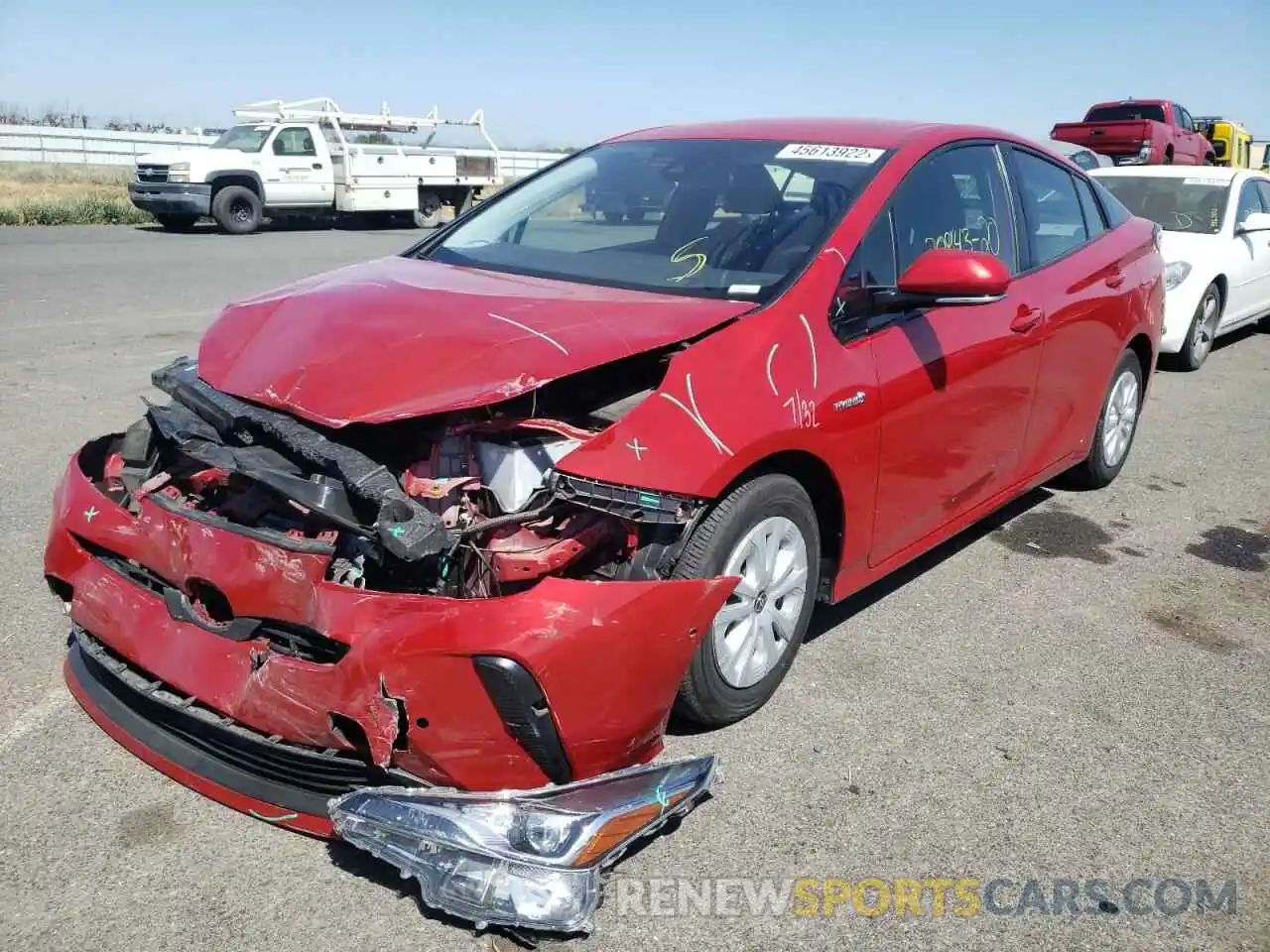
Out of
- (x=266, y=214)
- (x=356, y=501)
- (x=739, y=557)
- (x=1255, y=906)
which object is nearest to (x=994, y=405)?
(x=739, y=557)

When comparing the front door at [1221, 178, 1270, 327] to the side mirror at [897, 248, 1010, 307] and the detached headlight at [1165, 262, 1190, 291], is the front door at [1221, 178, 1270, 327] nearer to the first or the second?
the detached headlight at [1165, 262, 1190, 291]

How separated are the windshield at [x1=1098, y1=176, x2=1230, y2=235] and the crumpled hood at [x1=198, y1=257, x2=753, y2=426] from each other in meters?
7.47

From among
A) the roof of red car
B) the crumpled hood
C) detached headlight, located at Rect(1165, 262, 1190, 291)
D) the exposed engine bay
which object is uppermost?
the roof of red car

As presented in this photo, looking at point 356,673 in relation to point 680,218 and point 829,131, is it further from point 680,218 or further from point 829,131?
point 829,131

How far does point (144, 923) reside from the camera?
95.1 inches

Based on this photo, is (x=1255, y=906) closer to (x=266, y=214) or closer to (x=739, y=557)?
(x=739, y=557)

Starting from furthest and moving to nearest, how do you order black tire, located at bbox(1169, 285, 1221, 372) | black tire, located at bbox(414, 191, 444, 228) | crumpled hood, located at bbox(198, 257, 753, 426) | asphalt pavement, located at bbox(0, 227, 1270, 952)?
black tire, located at bbox(414, 191, 444, 228), black tire, located at bbox(1169, 285, 1221, 372), crumpled hood, located at bbox(198, 257, 753, 426), asphalt pavement, located at bbox(0, 227, 1270, 952)

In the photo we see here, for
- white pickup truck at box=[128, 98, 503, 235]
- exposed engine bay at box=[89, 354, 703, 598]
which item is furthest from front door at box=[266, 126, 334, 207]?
exposed engine bay at box=[89, 354, 703, 598]

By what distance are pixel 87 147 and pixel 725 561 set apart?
123 ft

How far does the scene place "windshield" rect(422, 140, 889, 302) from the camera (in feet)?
11.5

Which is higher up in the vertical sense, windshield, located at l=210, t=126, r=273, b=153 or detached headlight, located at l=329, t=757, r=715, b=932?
windshield, located at l=210, t=126, r=273, b=153

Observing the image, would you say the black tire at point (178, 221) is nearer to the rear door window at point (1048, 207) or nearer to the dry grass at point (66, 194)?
the dry grass at point (66, 194)

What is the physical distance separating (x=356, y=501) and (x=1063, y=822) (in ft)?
6.69

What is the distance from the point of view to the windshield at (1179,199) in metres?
9.12
